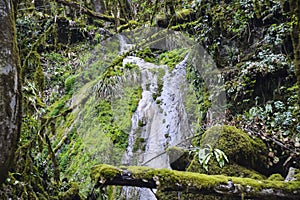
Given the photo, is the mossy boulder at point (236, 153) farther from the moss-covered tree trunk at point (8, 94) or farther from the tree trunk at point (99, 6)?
the tree trunk at point (99, 6)

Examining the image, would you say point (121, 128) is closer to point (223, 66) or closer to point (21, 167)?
point (223, 66)

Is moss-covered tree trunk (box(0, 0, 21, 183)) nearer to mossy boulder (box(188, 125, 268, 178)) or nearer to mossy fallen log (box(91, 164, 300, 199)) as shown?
mossy fallen log (box(91, 164, 300, 199))

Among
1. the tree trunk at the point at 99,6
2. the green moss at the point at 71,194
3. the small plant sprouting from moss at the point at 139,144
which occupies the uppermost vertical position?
the tree trunk at the point at 99,6

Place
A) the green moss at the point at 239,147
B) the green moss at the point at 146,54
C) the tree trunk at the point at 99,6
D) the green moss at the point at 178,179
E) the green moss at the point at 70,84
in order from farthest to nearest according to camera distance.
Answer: the tree trunk at the point at 99,6 < the green moss at the point at 70,84 < the green moss at the point at 146,54 < the green moss at the point at 239,147 < the green moss at the point at 178,179

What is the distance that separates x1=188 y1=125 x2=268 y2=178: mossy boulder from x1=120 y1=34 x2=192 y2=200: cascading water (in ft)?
3.64

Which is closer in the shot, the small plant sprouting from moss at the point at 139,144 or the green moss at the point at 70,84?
the small plant sprouting from moss at the point at 139,144

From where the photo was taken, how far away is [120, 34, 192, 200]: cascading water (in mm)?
5004

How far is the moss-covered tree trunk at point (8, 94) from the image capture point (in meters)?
1.32

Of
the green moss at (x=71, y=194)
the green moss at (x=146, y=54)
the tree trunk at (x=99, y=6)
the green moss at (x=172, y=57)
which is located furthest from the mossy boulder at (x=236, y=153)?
the tree trunk at (x=99, y=6)

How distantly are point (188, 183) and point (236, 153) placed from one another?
123 centimetres

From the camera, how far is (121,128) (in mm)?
5566

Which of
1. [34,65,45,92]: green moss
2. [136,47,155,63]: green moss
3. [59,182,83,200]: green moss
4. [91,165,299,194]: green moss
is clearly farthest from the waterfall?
[91,165,299,194]: green moss

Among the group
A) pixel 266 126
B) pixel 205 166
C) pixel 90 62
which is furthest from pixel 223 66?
pixel 90 62

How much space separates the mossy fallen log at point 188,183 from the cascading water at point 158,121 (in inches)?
81.3
